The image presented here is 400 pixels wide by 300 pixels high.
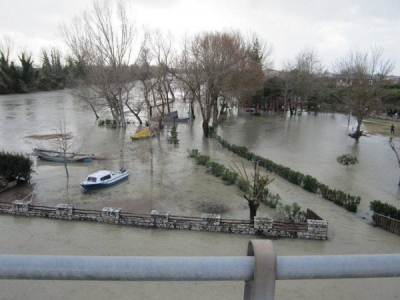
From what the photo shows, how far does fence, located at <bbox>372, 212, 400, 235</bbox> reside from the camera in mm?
11906

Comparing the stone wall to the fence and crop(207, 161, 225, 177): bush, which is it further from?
crop(207, 161, 225, 177): bush

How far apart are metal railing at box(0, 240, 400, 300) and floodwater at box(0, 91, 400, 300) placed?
7.13m

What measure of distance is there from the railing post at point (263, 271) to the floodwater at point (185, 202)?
7.08 metres

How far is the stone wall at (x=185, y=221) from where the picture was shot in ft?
38.0

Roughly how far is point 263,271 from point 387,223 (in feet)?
42.3

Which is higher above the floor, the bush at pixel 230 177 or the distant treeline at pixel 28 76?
the distant treeline at pixel 28 76

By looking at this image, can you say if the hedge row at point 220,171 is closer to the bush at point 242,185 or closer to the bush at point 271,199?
the bush at point 242,185

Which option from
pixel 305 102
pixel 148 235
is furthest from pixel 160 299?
pixel 305 102

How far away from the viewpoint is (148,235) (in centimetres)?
1160

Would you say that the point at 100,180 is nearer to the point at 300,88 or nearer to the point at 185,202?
the point at 185,202

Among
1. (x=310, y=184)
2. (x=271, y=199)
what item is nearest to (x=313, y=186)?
(x=310, y=184)

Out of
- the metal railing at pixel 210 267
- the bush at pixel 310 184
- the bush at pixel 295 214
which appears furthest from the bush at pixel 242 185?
the metal railing at pixel 210 267

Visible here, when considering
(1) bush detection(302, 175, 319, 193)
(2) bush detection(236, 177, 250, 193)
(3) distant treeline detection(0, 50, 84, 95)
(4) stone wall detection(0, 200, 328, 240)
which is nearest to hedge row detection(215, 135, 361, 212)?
(1) bush detection(302, 175, 319, 193)

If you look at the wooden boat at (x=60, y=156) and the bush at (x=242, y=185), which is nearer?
the bush at (x=242, y=185)
